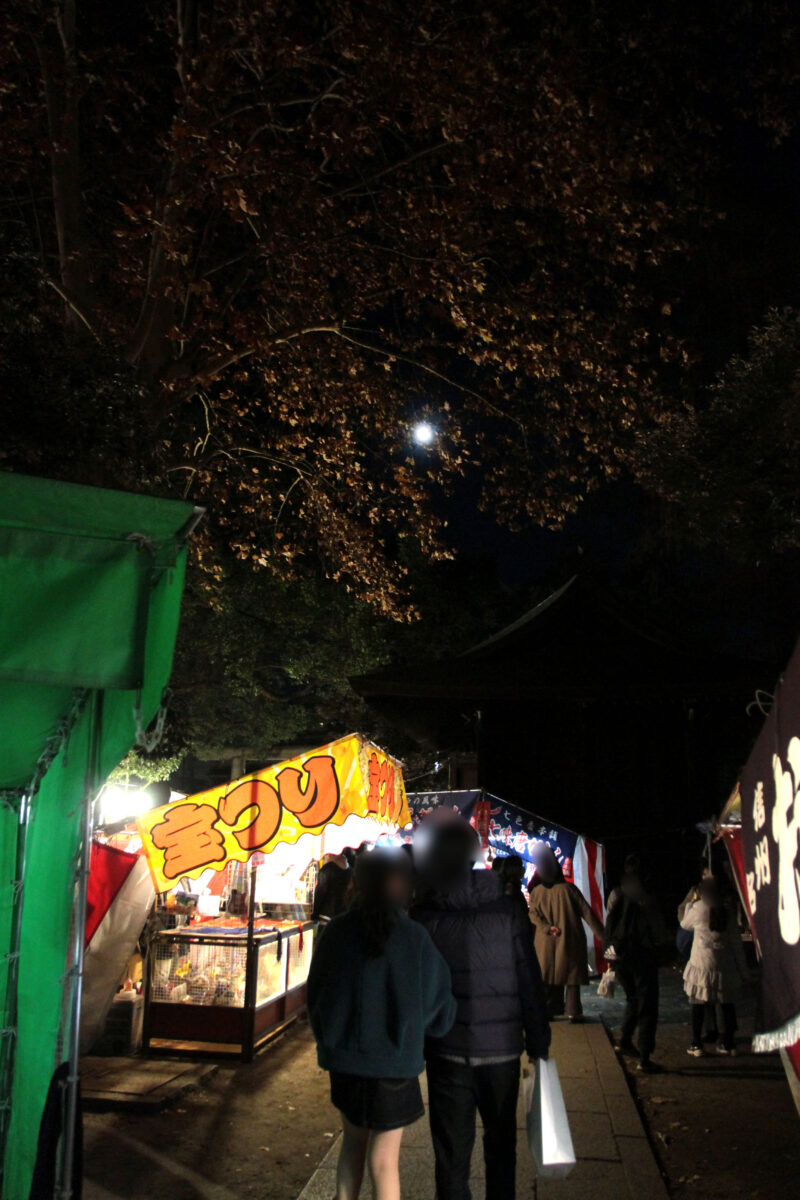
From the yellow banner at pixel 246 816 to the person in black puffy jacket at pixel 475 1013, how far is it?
153 inches

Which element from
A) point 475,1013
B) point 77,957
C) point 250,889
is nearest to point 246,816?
point 250,889

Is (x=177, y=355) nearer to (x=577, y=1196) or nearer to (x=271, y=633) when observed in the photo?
(x=577, y=1196)

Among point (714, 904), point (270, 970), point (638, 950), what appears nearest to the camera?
point (638, 950)

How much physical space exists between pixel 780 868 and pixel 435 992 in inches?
62.1

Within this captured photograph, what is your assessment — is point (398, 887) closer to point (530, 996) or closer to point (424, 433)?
point (530, 996)

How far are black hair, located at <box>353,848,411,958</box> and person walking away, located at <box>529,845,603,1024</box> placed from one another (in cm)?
638

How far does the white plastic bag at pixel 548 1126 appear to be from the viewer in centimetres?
395

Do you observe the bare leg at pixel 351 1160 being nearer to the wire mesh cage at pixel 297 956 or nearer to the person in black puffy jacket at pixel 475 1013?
the person in black puffy jacket at pixel 475 1013

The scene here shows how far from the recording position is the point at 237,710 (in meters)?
30.0

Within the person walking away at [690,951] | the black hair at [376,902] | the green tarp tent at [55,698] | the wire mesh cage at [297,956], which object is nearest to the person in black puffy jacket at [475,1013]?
the black hair at [376,902]

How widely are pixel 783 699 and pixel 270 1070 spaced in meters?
7.22

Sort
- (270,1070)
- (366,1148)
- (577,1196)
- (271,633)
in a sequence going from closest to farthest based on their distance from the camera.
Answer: (366,1148) → (577,1196) → (270,1070) → (271,633)

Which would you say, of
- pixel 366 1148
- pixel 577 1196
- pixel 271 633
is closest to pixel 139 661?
pixel 366 1148

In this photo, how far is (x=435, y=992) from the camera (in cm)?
372
